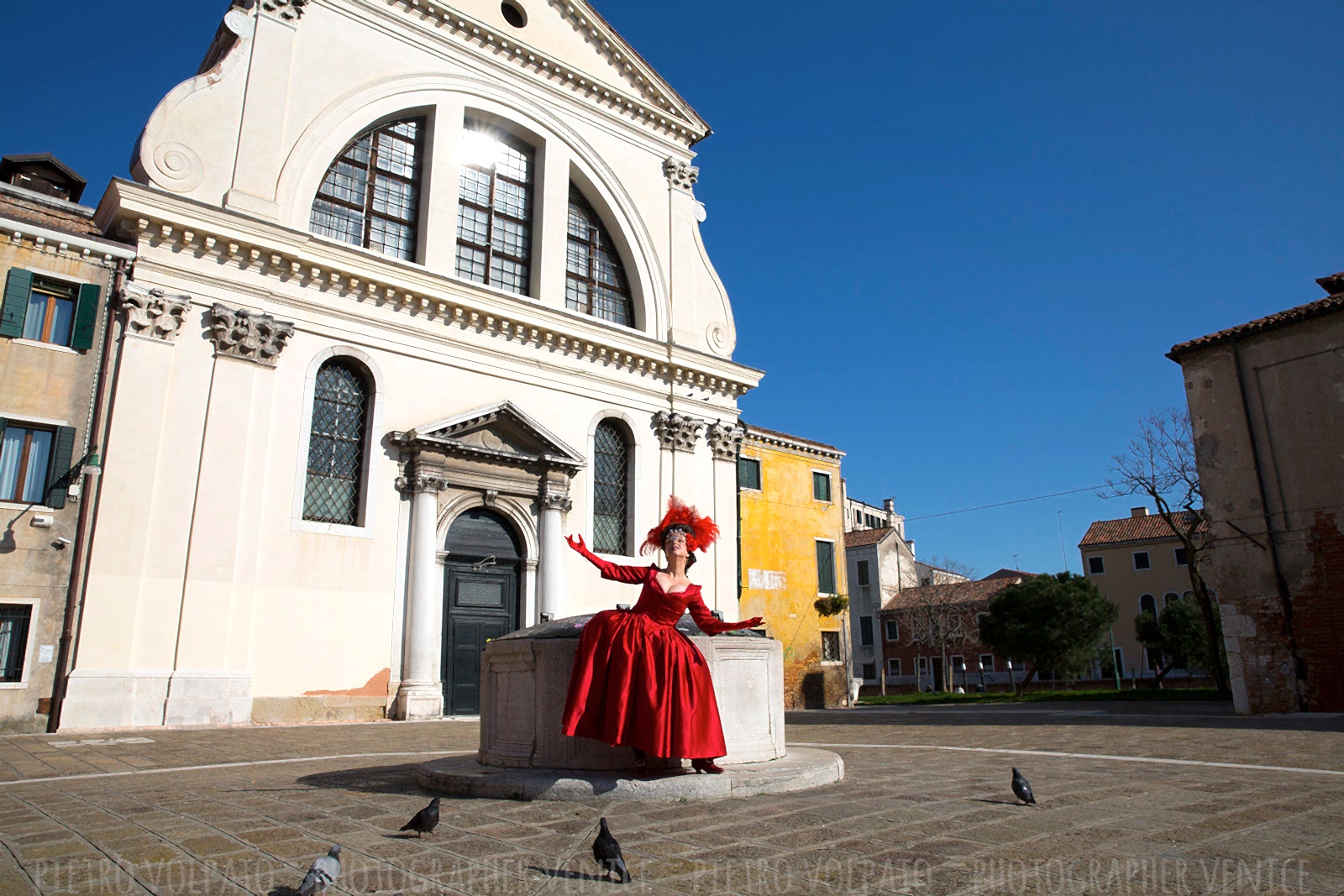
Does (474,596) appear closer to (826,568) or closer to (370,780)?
(370,780)

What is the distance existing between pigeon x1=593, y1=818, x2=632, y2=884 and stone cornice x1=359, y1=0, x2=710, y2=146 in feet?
65.6

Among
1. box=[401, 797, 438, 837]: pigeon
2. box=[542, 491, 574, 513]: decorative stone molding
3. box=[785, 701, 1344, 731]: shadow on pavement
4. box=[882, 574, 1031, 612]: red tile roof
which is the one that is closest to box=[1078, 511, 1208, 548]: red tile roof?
box=[882, 574, 1031, 612]: red tile roof

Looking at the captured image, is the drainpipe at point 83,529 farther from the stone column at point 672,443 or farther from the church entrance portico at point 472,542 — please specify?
the stone column at point 672,443

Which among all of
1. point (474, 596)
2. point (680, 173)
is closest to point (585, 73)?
point (680, 173)

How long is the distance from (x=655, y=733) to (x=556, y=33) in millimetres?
21156

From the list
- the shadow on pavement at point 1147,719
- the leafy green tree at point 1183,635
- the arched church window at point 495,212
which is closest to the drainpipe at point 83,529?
the arched church window at point 495,212

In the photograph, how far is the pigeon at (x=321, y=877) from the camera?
3.05 metres

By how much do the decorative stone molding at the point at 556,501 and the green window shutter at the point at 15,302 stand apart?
9.80 m

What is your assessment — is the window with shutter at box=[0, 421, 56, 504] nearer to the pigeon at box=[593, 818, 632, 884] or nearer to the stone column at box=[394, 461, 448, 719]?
the stone column at box=[394, 461, 448, 719]

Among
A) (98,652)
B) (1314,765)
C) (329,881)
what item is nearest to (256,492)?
(98,652)

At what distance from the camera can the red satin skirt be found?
5.40m

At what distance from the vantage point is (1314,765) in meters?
6.98

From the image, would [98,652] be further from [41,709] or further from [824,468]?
[824,468]

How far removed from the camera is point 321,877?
3.11 metres
